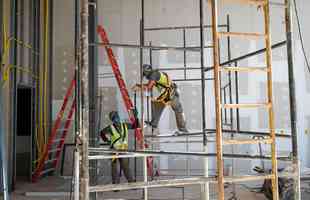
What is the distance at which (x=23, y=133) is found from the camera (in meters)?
8.69

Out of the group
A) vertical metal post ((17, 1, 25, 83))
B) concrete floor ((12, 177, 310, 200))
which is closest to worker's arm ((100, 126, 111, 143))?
concrete floor ((12, 177, 310, 200))

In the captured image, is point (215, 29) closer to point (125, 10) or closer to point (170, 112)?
point (170, 112)

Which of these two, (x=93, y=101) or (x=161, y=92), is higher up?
(x=161, y=92)

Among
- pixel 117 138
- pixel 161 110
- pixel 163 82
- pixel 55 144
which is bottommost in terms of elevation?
pixel 55 144

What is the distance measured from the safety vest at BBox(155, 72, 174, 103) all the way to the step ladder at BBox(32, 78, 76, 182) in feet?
11.0

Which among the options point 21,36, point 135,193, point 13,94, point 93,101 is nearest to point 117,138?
point 93,101

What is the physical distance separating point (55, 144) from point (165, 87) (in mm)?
4381

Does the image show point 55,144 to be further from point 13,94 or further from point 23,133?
point 13,94

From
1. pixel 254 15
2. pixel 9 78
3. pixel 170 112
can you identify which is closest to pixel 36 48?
pixel 9 78

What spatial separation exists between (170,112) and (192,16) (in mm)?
2638

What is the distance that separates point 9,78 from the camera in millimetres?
6914

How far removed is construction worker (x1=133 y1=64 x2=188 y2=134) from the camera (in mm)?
5422

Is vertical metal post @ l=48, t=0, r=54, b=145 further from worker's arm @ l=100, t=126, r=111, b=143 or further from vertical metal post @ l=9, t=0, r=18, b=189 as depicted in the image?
worker's arm @ l=100, t=126, r=111, b=143

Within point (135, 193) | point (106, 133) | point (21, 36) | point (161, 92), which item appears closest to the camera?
point (161, 92)
